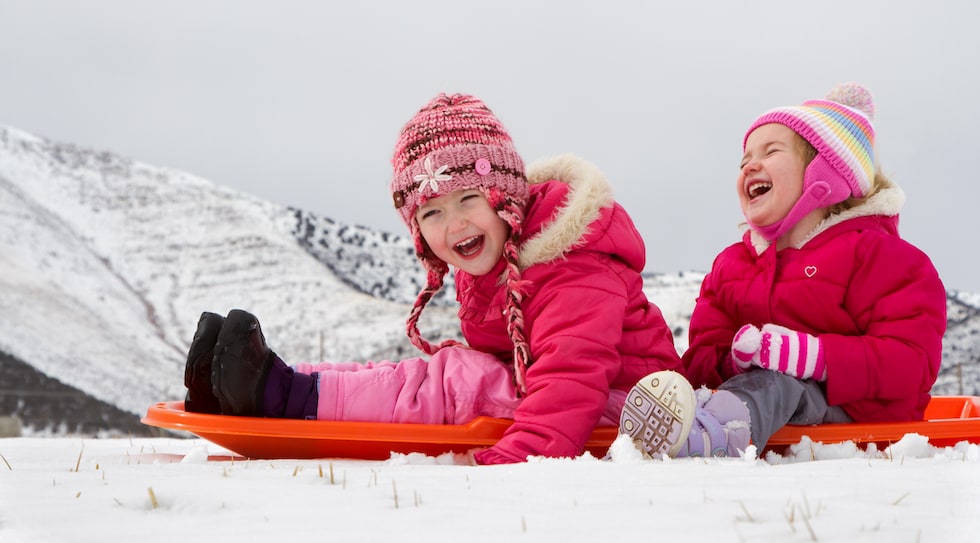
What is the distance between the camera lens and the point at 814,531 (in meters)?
1.21

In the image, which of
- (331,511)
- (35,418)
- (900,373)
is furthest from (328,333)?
(331,511)

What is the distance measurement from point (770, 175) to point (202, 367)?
76.6 inches

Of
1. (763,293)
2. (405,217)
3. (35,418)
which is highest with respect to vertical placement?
(405,217)

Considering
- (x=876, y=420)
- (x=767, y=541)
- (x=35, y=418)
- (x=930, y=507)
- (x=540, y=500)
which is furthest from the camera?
(x=35, y=418)

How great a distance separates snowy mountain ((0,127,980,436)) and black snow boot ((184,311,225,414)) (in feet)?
18.0

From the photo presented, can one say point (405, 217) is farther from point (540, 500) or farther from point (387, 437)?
point (540, 500)

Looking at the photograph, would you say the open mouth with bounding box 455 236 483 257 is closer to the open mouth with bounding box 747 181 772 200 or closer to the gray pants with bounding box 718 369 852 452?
the gray pants with bounding box 718 369 852 452

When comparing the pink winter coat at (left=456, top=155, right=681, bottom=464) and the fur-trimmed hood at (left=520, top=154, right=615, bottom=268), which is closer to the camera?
the pink winter coat at (left=456, top=155, right=681, bottom=464)

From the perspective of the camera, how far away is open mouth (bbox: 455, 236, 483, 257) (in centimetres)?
263

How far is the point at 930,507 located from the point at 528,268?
1.41 metres

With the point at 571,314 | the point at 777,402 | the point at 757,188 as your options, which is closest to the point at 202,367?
the point at 571,314

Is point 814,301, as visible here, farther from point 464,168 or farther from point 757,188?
point 464,168

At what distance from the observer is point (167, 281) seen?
992 cm

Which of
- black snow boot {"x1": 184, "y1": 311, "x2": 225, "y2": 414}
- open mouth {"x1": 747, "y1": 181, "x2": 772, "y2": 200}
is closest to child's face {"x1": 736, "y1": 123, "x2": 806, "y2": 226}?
open mouth {"x1": 747, "y1": 181, "x2": 772, "y2": 200}
